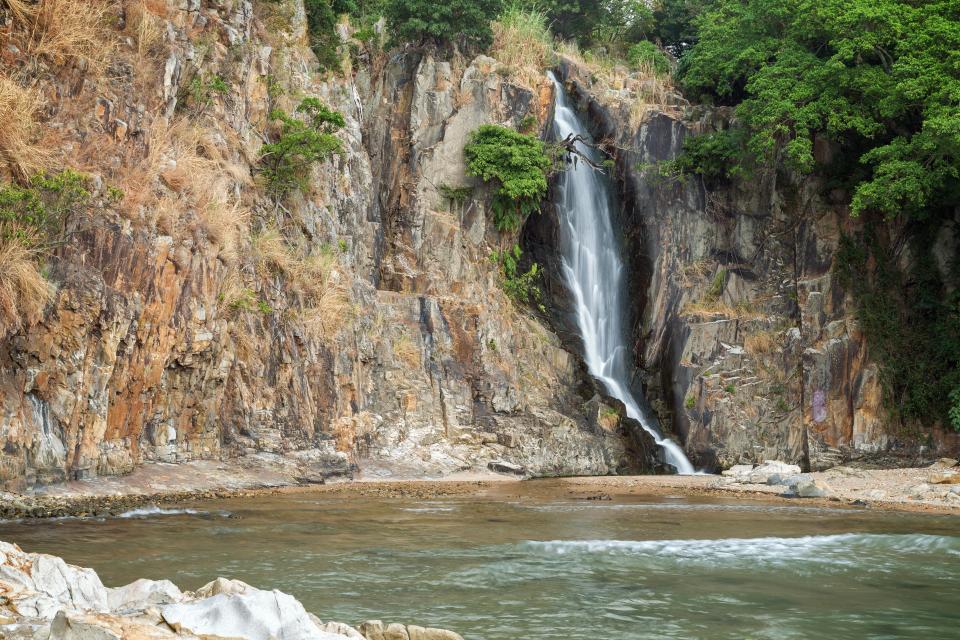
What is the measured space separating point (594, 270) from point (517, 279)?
2.51m

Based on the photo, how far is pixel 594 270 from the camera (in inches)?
1109

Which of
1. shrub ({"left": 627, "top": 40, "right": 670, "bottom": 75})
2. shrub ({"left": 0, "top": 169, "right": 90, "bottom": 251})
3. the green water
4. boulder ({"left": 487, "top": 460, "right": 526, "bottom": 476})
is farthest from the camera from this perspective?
shrub ({"left": 627, "top": 40, "right": 670, "bottom": 75})

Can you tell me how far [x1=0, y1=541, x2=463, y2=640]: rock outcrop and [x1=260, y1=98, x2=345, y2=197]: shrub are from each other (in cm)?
1660

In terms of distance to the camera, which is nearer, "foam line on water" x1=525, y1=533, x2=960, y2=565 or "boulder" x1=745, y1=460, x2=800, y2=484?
"foam line on water" x1=525, y1=533, x2=960, y2=565

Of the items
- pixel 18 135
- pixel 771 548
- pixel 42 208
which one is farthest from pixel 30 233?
pixel 771 548

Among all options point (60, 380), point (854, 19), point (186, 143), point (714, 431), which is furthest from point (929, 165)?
point (60, 380)

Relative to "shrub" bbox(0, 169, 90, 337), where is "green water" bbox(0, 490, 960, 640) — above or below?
below

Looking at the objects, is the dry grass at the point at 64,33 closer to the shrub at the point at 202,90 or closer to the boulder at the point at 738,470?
the shrub at the point at 202,90

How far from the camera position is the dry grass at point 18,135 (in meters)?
13.8

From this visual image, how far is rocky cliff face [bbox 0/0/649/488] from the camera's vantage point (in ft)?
46.9

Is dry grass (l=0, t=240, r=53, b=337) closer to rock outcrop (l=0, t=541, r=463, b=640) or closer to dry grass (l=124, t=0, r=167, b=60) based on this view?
dry grass (l=124, t=0, r=167, b=60)

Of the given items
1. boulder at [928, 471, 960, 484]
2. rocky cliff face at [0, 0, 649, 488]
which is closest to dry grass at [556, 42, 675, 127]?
rocky cliff face at [0, 0, 649, 488]

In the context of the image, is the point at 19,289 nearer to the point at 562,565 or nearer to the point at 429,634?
the point at 562,565

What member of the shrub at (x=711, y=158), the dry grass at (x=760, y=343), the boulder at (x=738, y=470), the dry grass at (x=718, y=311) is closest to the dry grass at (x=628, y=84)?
the shrub at (x=711, y=158)
